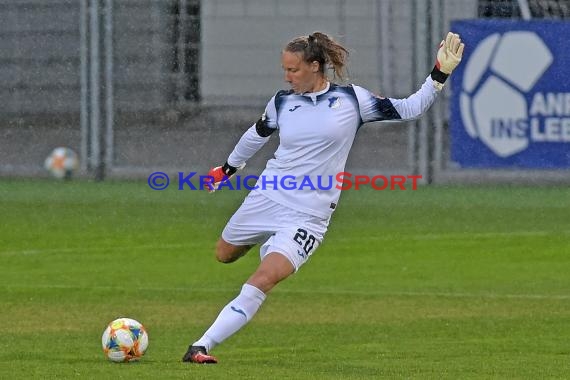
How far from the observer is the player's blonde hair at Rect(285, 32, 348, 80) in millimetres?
9242

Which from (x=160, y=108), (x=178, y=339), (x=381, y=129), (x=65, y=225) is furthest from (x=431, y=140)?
(x=178, y=339)

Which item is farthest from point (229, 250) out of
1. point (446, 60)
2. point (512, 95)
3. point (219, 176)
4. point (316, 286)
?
point (512, 95)

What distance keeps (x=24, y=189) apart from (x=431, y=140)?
5275 mm

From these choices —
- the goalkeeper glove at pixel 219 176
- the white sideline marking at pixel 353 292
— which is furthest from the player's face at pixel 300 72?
the white sideline marking at pixel 353 292

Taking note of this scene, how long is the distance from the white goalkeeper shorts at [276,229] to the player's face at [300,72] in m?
0.64

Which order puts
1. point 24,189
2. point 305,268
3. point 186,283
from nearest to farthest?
point 186,283 < point 305,268 < point 24,189

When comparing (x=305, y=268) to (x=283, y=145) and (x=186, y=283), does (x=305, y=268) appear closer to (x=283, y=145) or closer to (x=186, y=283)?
(x=186, y=283)

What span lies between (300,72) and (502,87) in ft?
40.9

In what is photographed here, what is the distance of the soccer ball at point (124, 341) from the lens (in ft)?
29.9

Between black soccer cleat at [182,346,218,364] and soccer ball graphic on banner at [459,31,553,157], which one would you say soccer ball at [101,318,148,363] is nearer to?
black soccer cleat at [182,346,218,364]

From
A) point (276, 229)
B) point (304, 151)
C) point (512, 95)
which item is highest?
point (304, 151)

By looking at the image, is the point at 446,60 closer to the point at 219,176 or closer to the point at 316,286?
the point at 219,176

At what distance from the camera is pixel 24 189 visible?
72.3 ft

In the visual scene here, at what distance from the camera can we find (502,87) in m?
21.5
